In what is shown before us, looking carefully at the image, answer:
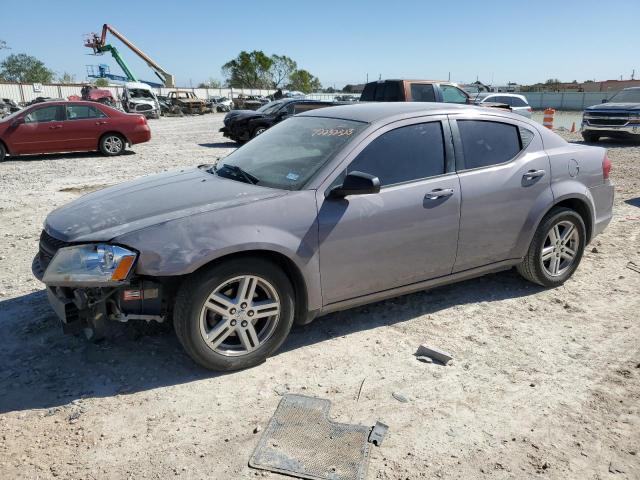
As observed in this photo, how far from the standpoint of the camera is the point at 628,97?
16188 mm

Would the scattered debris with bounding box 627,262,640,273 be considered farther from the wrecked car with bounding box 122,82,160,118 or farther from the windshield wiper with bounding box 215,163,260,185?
the wrecked car with bounding box 122,82,160,118

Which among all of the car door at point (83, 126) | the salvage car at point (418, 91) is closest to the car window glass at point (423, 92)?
the salvage car at point (418, 91)

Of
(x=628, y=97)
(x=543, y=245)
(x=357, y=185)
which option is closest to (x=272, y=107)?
(x=628, y=97)

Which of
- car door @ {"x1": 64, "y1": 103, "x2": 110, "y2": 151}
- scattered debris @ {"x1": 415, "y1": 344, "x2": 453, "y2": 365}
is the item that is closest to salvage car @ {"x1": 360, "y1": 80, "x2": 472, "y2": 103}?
car door @ {"x1": 64, "y1": 103, "x2": 110, "y2": 151}

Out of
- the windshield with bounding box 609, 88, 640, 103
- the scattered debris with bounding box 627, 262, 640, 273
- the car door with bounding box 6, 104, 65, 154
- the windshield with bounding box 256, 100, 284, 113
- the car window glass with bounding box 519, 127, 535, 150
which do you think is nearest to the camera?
the car window glass with bounding box 519, 127, 535, 150

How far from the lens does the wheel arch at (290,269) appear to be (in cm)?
320

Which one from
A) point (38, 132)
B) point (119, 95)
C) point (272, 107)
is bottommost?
point (38, 132)

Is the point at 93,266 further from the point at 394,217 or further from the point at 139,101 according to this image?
the point at 139,101

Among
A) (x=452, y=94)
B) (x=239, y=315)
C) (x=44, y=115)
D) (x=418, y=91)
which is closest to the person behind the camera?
(x=239, y=315)

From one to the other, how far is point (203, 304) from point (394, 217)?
146cm

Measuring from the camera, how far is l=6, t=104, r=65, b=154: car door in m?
12.7

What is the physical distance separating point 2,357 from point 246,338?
170 cm

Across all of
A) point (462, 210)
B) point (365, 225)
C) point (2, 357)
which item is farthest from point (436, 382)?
point (2, 357)

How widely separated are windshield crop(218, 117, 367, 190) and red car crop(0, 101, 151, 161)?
419 inches
